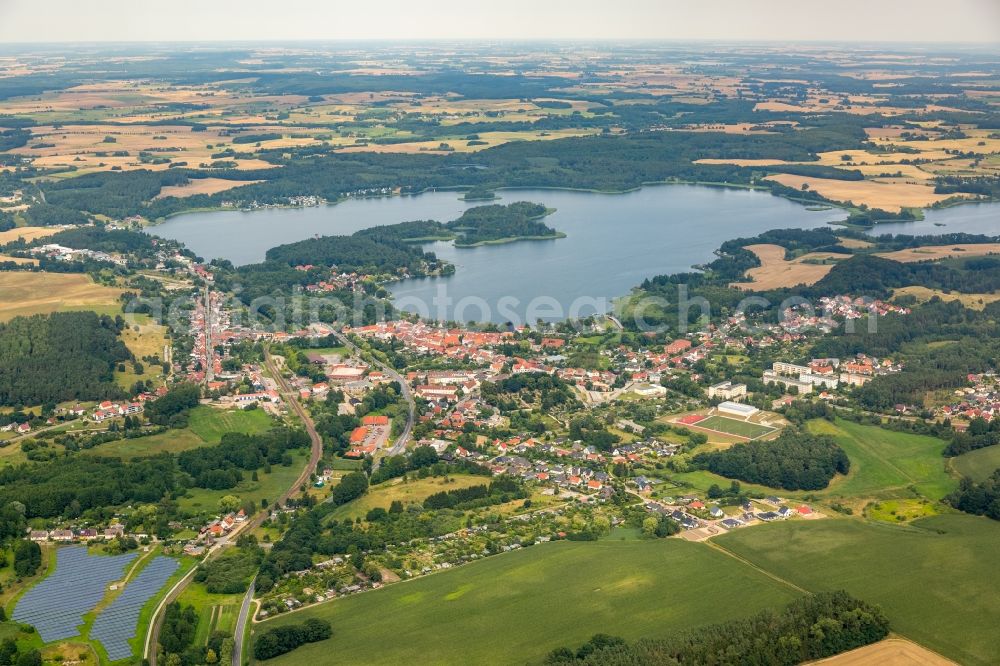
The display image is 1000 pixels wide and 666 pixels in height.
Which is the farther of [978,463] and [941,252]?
[941,252]

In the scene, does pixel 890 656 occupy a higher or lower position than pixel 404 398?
higher

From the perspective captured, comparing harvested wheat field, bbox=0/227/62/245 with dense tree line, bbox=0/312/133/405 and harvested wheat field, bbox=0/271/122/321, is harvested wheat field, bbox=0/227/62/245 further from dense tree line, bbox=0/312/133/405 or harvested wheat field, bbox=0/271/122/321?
dense tree line, bbox=0/312/133/405

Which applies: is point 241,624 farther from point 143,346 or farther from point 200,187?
point 200,187

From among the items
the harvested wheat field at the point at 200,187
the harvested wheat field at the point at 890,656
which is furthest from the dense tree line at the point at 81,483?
the harvested wheat field at the point at 200,187

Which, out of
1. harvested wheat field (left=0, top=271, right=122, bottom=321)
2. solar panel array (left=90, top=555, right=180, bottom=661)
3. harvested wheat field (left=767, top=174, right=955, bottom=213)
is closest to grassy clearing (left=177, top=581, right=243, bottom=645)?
solar panel array (left=90, top=555, right=180, bottom=661)

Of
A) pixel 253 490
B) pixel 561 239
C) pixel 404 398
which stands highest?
pixel 561 239

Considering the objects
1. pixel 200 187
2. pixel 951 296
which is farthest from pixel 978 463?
pixel 200 187

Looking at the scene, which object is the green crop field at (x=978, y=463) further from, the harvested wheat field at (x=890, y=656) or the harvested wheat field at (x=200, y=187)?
the harvested wheat field at (x=200, y=187)
